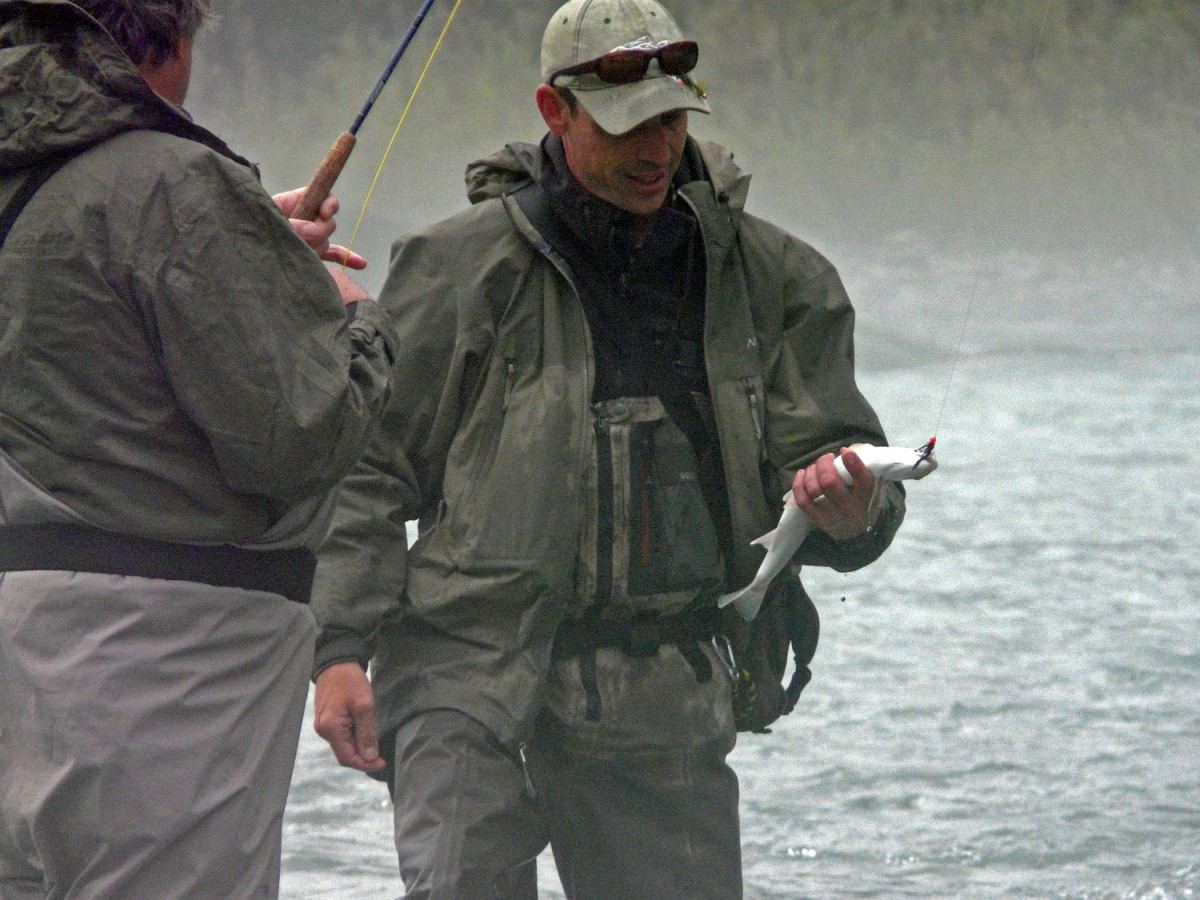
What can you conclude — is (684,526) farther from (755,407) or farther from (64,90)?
(64,90)

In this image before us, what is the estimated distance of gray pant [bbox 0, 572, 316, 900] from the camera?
1859mm

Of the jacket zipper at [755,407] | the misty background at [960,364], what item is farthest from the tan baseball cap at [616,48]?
the misty background at [960,364]

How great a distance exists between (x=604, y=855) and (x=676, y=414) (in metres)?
0.59

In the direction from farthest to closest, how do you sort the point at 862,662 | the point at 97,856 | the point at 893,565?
the point at 893,565
the point at 862,662
the point at 97,856

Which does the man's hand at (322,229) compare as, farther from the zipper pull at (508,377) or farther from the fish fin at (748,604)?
the fish fin at (748,604)

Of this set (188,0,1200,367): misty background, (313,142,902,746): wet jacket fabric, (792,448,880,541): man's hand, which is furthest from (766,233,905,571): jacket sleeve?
(188,0,1200,367): misty background

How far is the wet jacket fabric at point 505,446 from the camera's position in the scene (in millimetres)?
2479

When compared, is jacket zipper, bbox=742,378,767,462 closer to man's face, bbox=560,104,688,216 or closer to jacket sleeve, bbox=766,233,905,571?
jacket sleeve, bbox=766,233,905,571

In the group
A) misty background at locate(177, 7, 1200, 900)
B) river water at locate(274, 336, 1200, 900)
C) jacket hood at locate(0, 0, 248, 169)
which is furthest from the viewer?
misty background at locate(177, 7, 1200, 900)

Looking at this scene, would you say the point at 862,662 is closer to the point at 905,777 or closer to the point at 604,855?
the point at 905,777

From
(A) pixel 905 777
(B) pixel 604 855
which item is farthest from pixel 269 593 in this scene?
(A) pixel 905 777

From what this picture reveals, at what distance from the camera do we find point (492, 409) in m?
2.53

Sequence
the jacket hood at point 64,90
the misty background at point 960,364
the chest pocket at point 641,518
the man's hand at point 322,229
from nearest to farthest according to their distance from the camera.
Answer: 1. the jacket hood at point 64,90
2. the man's hand at point 322,229
3. the chest pocket at point 641,518
4. the misty background at point 960,364

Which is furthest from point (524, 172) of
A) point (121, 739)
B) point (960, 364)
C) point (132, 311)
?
point (960, 364)
